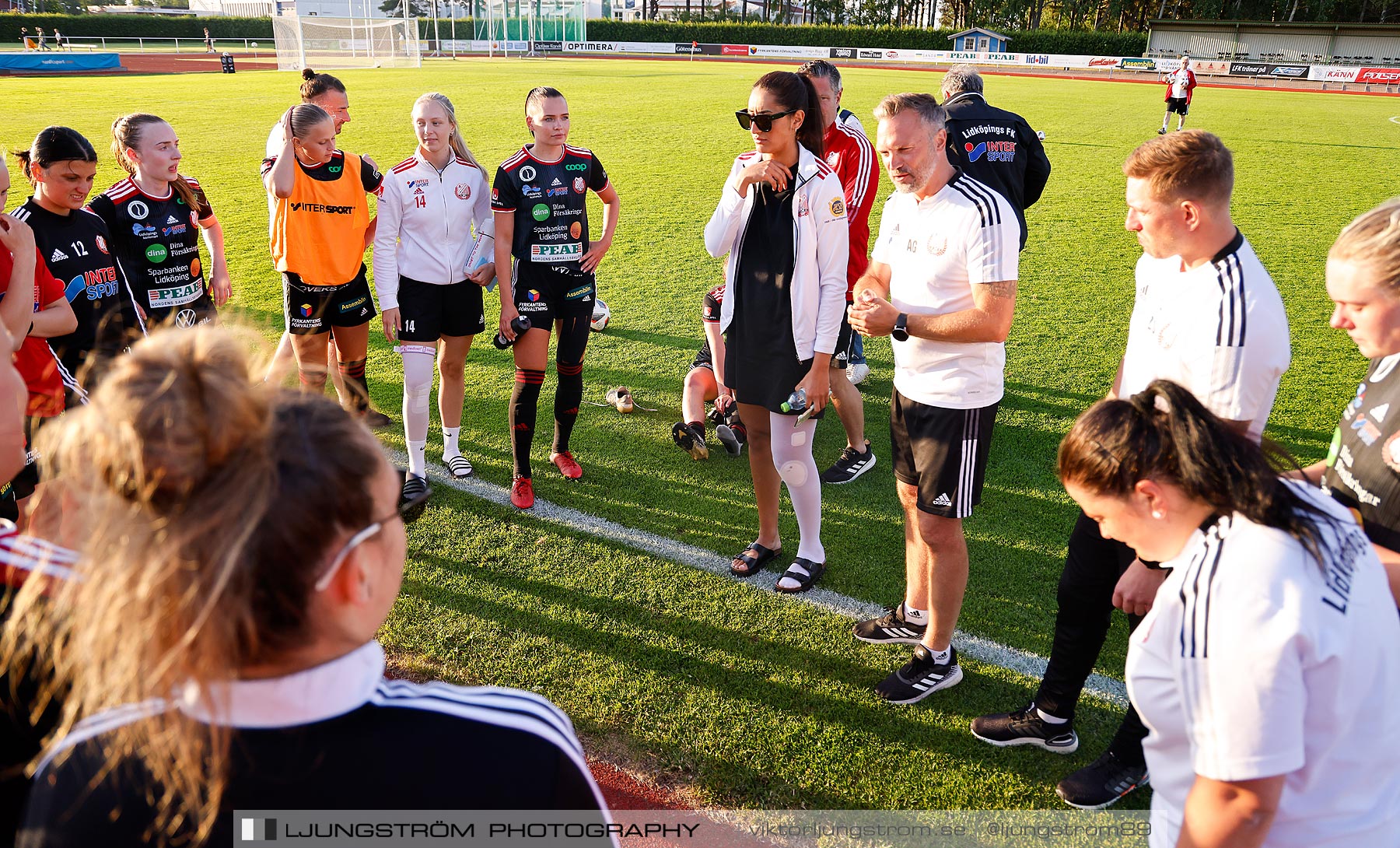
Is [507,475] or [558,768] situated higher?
[558,768]

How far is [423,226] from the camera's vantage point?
4.64 metres

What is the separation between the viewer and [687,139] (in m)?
17.1

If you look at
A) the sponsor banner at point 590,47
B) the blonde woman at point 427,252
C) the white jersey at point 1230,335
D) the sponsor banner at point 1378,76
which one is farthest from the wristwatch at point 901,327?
the sponsor banner at point 590,47

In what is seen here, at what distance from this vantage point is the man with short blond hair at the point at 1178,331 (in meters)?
2.22

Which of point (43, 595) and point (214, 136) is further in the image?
point (214, 136)

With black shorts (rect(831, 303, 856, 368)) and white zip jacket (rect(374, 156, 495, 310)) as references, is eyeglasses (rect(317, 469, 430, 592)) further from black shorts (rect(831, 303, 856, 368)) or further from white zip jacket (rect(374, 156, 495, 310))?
black shorts (rect(831, 303, 856, 368))

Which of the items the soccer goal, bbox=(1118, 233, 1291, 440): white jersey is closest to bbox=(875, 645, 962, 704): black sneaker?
bbox=(1118, 233, 1291, 440): white jersey

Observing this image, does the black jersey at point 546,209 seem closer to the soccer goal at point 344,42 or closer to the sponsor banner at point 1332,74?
the soccer goal at point 344,42

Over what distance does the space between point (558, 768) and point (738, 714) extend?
2309 mm

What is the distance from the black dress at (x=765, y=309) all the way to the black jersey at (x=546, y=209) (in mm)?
1360

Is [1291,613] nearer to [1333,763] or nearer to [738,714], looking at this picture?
[1333,763]

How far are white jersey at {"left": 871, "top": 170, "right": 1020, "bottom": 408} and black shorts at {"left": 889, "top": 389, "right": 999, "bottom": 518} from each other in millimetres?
48

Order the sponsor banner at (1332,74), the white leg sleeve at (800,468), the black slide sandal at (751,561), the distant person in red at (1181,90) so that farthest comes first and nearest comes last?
1. the sponsor banner at (1332,74)
2. the distant person in red at (1181,90)
3. the black slide sandal at (751,561)
4. the white leg sleeve at (800,468)

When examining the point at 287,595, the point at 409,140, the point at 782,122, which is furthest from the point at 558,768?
the point at 409,140
